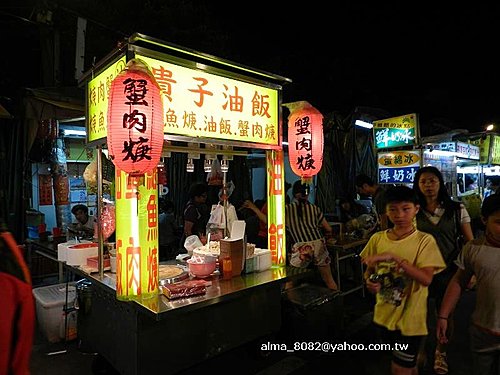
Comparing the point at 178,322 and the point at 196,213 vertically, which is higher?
the point at 196,213

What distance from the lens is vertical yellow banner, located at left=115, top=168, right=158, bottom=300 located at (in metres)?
3.35

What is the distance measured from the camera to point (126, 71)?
296 cm

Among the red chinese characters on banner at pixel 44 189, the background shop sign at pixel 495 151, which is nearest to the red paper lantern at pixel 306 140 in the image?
the red chinese characters on banner at pixel 44 189

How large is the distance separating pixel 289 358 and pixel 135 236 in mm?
2714

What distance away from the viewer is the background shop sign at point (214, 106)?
11.3ft

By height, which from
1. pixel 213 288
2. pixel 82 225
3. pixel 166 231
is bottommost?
pixel 213 288

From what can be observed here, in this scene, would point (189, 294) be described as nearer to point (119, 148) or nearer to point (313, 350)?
point (119, 148)

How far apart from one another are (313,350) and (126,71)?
162 inches

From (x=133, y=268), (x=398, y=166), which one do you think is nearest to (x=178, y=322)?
(x=133, y=268)

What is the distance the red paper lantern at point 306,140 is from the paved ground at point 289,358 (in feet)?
6.57

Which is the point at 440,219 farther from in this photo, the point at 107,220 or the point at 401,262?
the point at 107,220

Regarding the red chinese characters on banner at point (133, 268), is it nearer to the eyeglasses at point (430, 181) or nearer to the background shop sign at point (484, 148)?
the eyeglasses at point (430, 181)

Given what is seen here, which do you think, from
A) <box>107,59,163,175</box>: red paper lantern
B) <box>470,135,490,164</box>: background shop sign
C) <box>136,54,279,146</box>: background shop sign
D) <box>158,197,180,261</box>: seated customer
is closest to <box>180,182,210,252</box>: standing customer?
<box>158,197,180,261</box>: seated customer

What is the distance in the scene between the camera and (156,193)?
3580mm
